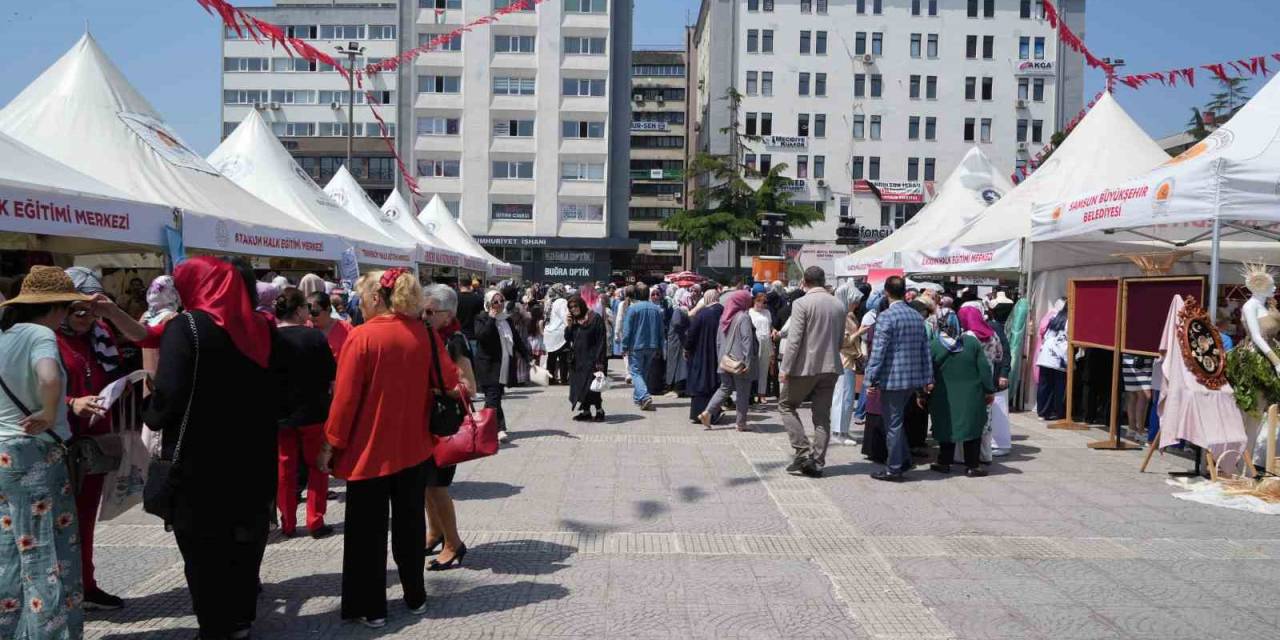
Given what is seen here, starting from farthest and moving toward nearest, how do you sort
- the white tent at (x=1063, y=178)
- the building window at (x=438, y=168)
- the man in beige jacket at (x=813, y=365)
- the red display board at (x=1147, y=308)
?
the building window at (x=438, y=168), the white tent at (x=1063, y=178), the red display board at (x=1147, y=308), the man in beige jacket at (x=813, y=365)

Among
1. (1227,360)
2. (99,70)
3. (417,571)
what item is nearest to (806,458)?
(1227,360)

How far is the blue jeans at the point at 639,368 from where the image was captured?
12.9 meters

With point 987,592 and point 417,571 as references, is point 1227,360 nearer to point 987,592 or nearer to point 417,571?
point 987,592

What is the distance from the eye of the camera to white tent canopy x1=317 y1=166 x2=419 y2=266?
1573 centimetres

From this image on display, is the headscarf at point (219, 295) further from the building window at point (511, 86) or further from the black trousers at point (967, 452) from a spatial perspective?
the building window at point (511, 86)

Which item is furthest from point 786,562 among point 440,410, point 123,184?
point 123,184

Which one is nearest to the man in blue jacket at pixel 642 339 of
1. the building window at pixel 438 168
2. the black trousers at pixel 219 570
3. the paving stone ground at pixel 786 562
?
the paving stone ground at pixel 786 562

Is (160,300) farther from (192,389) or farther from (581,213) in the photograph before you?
(581,213)

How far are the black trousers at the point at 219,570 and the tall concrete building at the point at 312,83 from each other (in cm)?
6363

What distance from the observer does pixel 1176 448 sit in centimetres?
964

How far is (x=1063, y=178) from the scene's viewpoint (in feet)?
44.9

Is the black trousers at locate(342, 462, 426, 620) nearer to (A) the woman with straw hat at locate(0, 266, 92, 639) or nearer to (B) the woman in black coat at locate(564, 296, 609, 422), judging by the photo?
(A) the woman with straw hat at locate(0, 266, 92, 639)

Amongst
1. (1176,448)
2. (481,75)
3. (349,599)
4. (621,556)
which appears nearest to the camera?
(349,599)

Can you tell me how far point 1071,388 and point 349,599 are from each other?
9.64 metres
